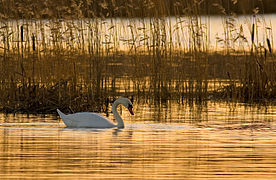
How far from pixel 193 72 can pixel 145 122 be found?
350cm

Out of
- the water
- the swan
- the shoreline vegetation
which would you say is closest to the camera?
the water

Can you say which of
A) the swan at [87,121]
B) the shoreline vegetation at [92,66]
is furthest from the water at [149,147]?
the shoreline vegetation at [92,66]

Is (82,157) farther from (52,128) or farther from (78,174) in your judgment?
(52,128)

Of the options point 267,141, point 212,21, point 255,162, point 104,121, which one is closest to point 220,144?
point 267,141

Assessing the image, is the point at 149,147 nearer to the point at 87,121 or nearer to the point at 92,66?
the point at 87,121

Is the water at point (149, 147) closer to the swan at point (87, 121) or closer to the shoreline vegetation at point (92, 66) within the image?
the swan at point (87, 121)

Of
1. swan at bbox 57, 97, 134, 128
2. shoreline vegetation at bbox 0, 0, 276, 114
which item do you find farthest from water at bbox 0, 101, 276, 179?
shoreline vegetation at bbox 0, 0, 276, 114

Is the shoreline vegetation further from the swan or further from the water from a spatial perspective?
the swan

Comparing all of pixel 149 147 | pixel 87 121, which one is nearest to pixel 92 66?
pixel 87 121

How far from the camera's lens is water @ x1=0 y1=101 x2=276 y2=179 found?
787 centimetres

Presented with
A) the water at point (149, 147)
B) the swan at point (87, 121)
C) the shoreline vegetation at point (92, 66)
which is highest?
the shoreline vegetation at point (92, 66)

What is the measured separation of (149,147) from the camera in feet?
31.4

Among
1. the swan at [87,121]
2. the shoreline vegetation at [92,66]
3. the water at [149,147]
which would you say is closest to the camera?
the water at [149,147]

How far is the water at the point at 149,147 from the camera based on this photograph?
25.8 ft
